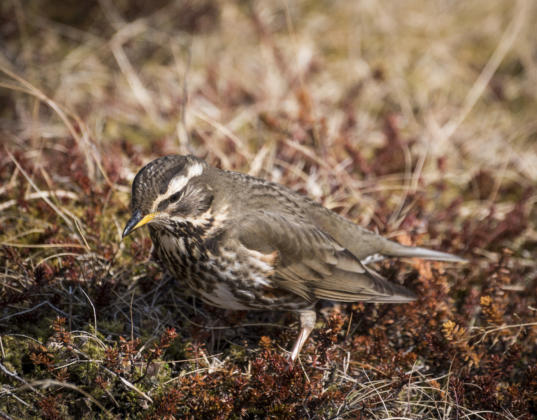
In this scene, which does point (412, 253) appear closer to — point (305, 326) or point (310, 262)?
point (310, 262)

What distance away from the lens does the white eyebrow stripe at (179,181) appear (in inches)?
151

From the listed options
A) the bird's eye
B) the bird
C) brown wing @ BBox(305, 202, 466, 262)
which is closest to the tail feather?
brown wing @ BBox(305, 202, 466, 262)

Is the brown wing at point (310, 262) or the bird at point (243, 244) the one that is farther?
the brown wing at point (310, 262)

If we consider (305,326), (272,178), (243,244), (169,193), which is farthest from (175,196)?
(272,178)

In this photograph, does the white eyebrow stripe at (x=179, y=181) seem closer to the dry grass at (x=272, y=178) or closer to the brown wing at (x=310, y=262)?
the brown wing at (x=310, y=262)

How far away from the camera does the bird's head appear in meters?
3.79

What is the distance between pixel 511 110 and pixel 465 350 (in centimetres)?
502

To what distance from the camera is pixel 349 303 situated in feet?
16.1

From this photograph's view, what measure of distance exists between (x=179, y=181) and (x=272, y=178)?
2.20 m

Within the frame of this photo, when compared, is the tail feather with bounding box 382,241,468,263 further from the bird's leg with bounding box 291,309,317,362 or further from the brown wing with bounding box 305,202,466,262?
the bird's leg with bounding box 291,309,317,362

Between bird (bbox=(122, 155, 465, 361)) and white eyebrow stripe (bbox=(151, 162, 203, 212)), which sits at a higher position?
white eyebrow stripe (bbox=(151, 162, 203, 212))

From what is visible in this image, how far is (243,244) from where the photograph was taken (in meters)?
4.11

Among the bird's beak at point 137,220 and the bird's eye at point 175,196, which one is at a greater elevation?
the bird's eye at point 175,196

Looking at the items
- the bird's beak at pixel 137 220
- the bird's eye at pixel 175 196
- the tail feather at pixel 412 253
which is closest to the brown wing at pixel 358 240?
the tail feather at pixel 412 253
